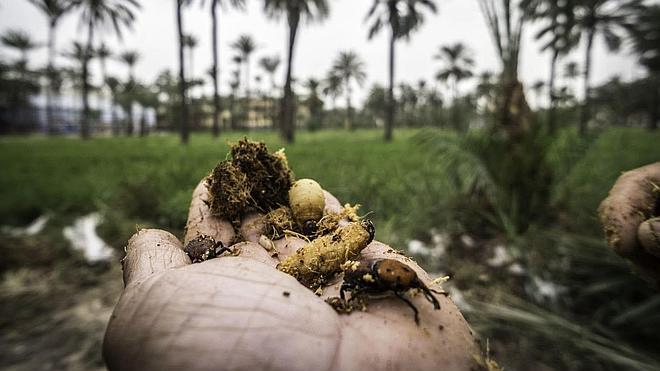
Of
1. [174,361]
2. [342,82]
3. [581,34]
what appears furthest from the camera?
[342,82]

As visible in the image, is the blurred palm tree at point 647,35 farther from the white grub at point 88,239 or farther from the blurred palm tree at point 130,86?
the blurred palm tree at point 130,86

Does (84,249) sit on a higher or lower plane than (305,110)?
lower

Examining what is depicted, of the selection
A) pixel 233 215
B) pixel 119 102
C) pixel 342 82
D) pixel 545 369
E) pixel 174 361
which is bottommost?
pixel 545 369

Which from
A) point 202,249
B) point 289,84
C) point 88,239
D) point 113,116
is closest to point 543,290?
point 202,249

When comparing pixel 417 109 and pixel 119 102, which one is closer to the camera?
pixel 119 102

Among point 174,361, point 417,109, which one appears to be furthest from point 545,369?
point 417,109

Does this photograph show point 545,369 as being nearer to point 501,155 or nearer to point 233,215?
point 501,155

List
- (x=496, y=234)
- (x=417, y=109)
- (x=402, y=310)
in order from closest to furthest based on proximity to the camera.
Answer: (x=402, y=310) → (x=496, y=234) → (x=417, y=109)
